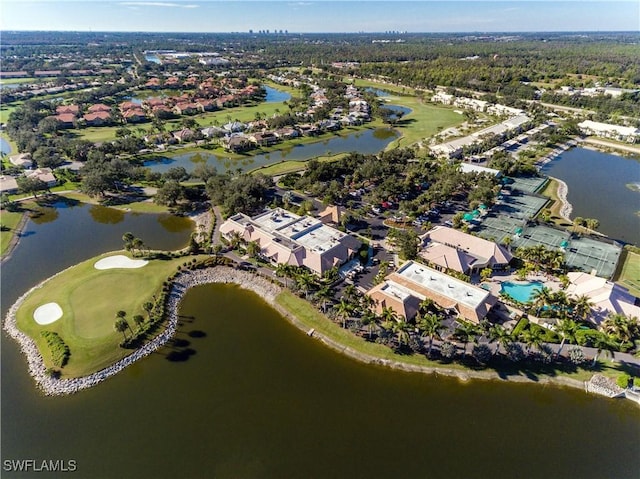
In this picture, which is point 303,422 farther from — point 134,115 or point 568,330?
point 134,115

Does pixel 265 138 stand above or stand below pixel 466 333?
above

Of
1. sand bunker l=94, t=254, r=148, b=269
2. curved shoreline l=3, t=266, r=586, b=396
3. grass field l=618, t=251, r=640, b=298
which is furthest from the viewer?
sand bunker l=94, t=254, r=148, b=269

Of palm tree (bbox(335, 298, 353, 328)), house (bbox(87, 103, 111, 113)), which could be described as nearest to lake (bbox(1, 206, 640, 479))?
palm tree (bbox(335, 298, 353, 328))

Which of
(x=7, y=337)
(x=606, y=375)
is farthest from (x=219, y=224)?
(x=606, y=375)

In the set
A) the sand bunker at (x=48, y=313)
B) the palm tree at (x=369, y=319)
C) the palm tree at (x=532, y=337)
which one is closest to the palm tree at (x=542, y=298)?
the palm tree at (x=532, y=337)

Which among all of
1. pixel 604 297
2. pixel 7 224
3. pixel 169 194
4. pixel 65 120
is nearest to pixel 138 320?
pixel 169 194

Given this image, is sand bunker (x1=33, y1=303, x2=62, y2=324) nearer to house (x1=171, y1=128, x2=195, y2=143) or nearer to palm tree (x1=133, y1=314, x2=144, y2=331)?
palm tree (x1=133, y1=314, x2=144, y2=331)

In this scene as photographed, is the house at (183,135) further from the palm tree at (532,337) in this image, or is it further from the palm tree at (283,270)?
the palm tree at (532,337)
